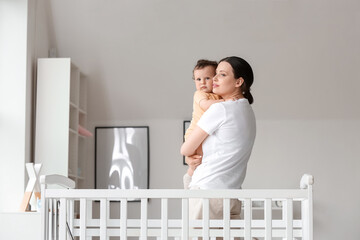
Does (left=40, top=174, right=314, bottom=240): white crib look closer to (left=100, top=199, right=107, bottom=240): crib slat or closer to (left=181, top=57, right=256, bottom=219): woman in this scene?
(left=100, top=199, right=107, bottom=240): crib slat

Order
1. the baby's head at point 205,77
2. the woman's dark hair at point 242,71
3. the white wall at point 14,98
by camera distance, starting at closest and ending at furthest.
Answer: the woman's dark hair at point 242,71 < the baby's head at point 205,77 < the white wall at point 14,98

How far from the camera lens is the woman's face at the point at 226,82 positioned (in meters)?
2.42

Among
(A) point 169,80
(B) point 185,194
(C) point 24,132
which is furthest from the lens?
(A) point 169,80

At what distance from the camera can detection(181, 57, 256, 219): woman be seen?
2344 millimetres

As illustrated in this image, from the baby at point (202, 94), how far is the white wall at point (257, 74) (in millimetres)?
2708

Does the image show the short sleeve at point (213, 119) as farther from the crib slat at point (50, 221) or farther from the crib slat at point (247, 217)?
the crib slat at point (50, 221)

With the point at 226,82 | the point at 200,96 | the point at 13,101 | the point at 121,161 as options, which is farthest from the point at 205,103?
the point at 121,161

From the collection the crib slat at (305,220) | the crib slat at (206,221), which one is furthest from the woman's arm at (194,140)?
the crib slat at (305,220)

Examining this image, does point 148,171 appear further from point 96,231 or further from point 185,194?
point 185,194

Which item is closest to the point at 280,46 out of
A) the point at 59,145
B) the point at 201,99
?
the point at 59,145

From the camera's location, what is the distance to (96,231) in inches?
101

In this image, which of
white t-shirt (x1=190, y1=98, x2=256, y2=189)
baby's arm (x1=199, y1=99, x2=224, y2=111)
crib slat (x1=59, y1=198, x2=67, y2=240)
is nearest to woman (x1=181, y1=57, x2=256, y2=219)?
white t-shirt (x1=190, y1=98, x2=256, y2=189)

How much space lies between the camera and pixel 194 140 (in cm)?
238

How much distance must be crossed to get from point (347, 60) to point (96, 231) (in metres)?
3.74
